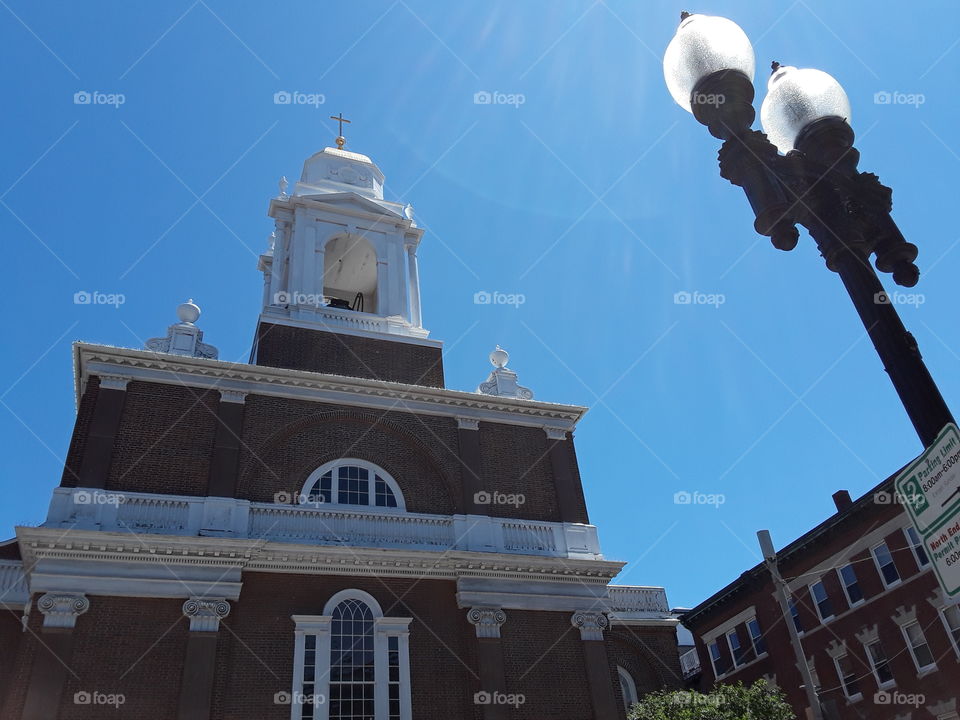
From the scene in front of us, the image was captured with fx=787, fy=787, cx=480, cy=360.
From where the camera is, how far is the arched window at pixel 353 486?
845 inches

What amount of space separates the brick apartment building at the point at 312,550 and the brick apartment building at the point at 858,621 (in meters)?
8.33

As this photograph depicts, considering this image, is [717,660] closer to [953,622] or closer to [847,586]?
[847,586]

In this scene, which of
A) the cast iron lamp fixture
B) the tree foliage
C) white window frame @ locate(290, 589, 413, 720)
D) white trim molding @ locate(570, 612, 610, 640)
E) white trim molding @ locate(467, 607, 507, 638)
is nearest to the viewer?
the cast iron lamp fixture

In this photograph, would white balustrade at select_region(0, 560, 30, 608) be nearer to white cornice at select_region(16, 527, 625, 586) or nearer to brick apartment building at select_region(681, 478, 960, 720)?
white cornice at select_region(16, 527, 625, 586)

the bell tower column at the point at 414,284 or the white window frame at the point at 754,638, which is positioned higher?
the bell tower column at the point at 414,284

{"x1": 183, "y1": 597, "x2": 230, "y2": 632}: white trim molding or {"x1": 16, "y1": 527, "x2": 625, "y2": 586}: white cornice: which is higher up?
{"x1": 16, "y1": 527, "x2": 625, "y2": 586}: white cornice

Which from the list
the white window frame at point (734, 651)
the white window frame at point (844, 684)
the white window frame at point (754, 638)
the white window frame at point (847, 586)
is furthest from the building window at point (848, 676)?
the white window frame at point (734, 651)

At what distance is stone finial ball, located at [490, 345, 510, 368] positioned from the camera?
88.7ft

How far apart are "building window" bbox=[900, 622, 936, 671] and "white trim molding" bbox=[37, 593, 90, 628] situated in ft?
84.3

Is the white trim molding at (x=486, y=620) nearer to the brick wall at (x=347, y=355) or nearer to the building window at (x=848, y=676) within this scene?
the brick wall at (x=347, y=355)

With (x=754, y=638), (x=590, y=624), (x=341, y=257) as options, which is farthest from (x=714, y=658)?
(x=341, y=257)

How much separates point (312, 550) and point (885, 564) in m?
21.4

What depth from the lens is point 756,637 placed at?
35.3m

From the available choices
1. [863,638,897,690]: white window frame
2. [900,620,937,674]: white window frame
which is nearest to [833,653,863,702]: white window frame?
[863,638,897,690]: white window frame
